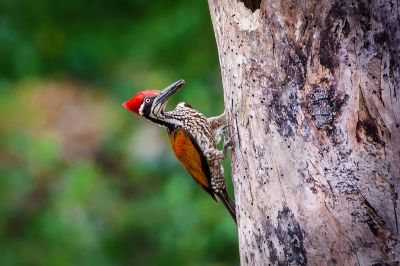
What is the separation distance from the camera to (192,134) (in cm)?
579

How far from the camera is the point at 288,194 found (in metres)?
4.25

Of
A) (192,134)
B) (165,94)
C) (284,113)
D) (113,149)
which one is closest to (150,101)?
(165,94)

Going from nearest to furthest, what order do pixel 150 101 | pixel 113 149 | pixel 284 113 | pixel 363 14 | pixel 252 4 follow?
pixel 363 14 < pixel 284 113 < pixel 252 4 < pixel 150 101 < pixel 113 149

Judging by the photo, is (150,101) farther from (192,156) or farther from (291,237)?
(291,237)

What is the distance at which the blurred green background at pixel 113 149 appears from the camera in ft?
27.1

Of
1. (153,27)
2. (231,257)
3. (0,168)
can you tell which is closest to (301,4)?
(153,27)

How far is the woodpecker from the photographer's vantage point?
5695 millimetres

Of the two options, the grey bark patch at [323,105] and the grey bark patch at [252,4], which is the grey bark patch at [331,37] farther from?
the grey bark patch at [252,4]

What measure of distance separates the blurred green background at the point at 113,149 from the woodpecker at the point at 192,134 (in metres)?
1.84

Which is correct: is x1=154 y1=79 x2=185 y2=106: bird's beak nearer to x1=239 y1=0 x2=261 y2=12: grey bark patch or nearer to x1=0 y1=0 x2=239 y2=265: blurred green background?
x1=239 y1=0 x2=261 y2=12: grey bark patch

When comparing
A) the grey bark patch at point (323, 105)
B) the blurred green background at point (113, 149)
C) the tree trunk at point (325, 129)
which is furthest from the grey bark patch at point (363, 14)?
the blurred green background at point (113, 149)

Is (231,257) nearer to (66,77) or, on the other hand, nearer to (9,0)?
(9,0)

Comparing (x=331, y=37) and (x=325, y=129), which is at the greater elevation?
(x=331, y=37)

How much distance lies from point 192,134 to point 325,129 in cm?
175
